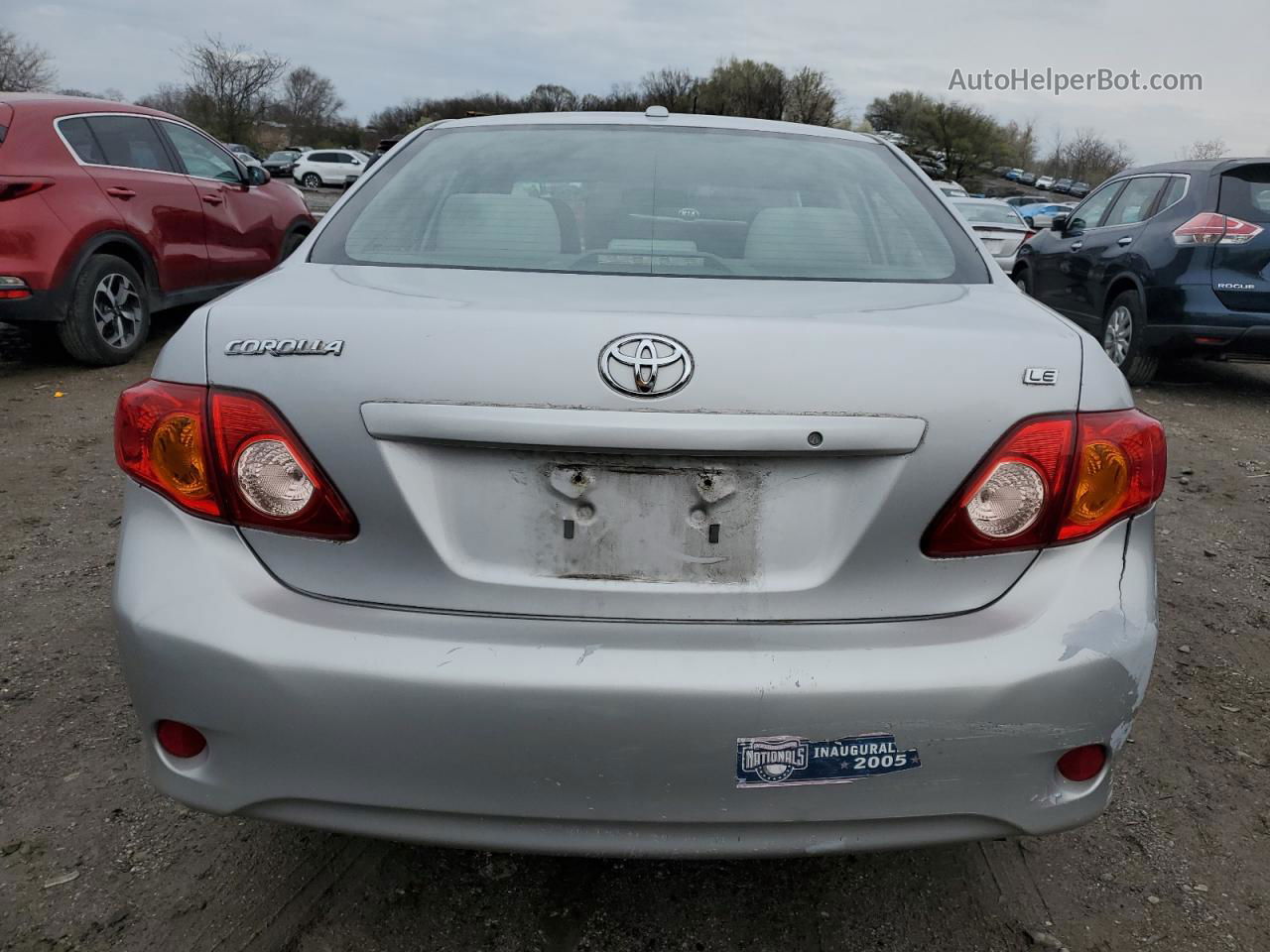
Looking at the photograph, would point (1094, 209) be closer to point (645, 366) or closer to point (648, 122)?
point (648, 122)

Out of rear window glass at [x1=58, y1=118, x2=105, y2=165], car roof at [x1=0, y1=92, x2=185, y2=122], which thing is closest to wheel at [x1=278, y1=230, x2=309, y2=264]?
car roof at [x1=0, y1=92, x2=185, y2=122]

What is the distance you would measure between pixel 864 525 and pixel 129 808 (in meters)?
1.80

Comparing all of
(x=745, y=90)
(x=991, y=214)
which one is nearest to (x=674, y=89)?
(x=745, y=90)

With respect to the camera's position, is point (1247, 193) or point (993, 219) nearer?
point (1247, 193)

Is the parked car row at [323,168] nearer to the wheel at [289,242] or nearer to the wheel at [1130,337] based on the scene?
the wheel at [289,242]

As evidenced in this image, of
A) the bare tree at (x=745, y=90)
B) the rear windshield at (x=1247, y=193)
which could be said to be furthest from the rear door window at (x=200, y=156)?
the bare tree at (x=745, y=90)

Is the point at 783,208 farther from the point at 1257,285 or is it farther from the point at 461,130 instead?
the point at 1257,285

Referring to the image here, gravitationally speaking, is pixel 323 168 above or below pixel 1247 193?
above

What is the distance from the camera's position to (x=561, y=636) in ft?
5.00

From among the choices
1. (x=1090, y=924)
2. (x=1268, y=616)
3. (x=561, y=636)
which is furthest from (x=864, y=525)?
(x=1268, y=616)

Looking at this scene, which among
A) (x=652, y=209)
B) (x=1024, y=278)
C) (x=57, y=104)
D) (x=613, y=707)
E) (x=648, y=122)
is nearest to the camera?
(x=613, y=707)

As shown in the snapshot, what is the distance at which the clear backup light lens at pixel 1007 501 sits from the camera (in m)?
1.54

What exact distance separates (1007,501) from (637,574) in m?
0.58

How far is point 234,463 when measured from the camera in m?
1.58
